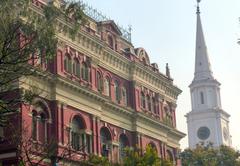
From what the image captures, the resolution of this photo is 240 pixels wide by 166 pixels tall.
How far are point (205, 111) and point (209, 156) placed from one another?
42149mm

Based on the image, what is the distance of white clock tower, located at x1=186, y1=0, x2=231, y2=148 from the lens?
115 m

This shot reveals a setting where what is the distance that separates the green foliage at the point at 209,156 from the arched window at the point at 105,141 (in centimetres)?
2571

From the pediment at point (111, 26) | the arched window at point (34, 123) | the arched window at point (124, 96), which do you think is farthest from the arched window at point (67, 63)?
the arched window at point (124, 96)

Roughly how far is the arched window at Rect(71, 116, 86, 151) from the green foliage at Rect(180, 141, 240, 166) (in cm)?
2969

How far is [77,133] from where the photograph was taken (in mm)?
45562

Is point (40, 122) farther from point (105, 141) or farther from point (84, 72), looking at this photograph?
point (105, 141)

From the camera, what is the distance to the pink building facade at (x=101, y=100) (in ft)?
140

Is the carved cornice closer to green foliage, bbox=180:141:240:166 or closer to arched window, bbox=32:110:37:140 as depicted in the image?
arched window, bbox=32:110:37:140

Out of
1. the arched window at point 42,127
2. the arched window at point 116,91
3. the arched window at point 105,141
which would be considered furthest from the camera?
the arched window at point 116,91

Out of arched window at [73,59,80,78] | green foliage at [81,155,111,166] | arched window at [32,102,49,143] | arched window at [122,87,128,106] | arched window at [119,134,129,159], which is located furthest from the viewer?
arched window at [122,87,128,106]

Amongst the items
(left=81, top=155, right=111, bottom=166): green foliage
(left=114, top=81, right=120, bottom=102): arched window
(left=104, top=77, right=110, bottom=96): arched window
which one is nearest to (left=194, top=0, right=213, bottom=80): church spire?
(left=114, top=81, right=120, bottom=102): arched window

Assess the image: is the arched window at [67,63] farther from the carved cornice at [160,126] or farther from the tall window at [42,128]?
the carved cornice at [160,126]

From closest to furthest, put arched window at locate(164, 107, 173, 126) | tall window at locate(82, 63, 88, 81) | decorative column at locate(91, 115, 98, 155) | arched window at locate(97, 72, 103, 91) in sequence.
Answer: decorative column at locate(91, 115, 98, 155)
tall window at locate(82, 63, 88, 81)
arched window at locate(97, 72, 103, 91)
arched window at locate(164, 107, 173, 126)

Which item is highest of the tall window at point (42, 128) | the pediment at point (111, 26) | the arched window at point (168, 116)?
the pediment at point (111, 26)
